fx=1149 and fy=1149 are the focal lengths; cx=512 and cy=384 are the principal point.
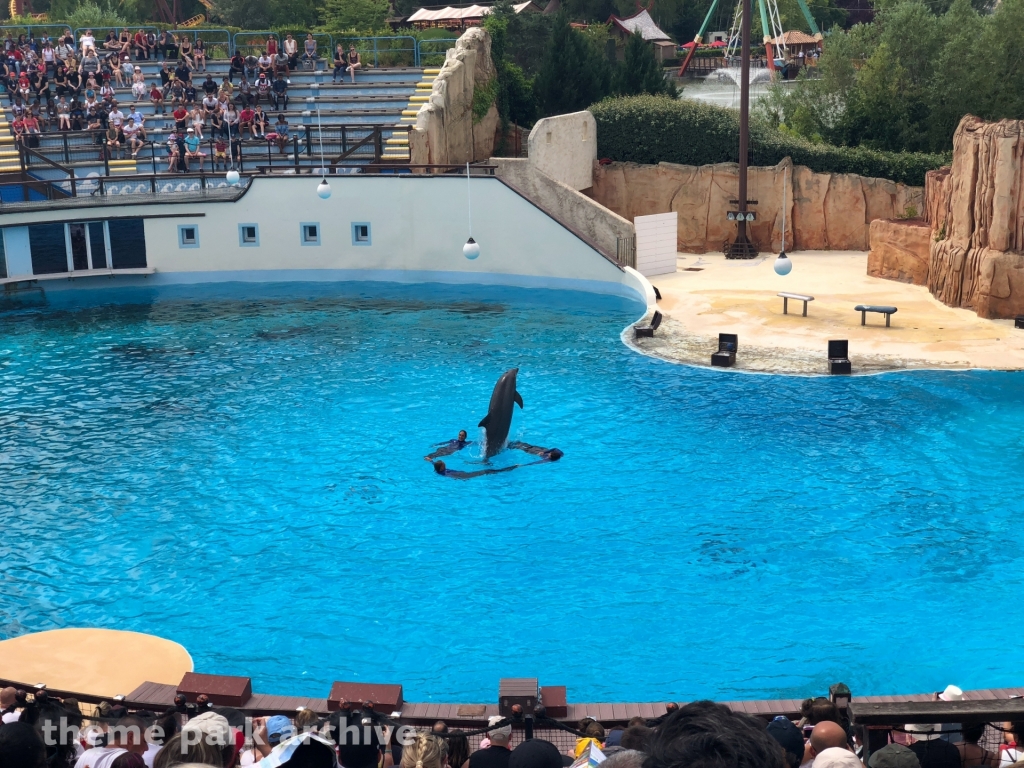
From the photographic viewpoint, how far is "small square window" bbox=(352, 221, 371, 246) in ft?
91.0

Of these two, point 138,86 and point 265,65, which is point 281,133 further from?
point 138,86

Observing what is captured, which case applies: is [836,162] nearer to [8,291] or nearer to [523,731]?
[8,291]

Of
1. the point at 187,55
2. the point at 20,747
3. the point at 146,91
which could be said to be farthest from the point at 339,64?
the point at 20,747

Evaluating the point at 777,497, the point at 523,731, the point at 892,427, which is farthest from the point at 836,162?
the point at 523,731

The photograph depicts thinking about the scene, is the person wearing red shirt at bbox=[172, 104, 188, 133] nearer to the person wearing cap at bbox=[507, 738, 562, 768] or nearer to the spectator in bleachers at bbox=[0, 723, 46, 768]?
the spectator in bleachers at bbox=[0, 723, 46, 768]

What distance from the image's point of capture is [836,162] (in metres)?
29.4

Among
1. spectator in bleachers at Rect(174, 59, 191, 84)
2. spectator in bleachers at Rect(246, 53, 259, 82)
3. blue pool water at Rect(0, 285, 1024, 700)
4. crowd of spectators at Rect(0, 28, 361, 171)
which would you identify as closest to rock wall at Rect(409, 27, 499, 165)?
crowd of spectators at Rect(0, 28, 361, 171)

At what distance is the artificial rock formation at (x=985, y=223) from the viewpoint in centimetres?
2122

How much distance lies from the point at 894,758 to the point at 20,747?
3.81m

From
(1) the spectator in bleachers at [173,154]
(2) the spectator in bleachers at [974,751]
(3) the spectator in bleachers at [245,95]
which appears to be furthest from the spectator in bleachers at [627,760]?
(3) the spectator in bleachers at [245,95]

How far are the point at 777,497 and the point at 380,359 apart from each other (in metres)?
8.94

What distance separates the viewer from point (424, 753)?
589cm

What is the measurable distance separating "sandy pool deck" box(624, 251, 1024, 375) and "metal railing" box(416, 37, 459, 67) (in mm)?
10483

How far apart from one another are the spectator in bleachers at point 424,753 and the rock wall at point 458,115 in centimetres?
2312
